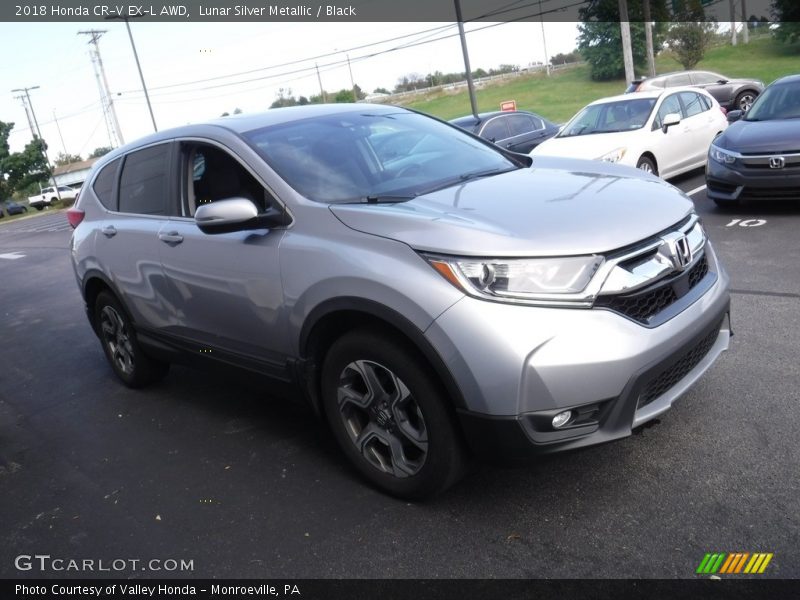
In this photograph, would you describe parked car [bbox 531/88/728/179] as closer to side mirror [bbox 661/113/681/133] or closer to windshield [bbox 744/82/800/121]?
side mirror [bbox 661/113/681/133]

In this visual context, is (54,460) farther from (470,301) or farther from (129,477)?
(470,301)

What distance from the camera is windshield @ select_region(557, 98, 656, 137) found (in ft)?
35.0

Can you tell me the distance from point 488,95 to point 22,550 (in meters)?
67.9

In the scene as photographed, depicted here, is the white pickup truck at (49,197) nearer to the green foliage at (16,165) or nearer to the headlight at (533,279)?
the green foliage at (16,165)

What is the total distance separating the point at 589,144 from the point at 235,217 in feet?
25.0

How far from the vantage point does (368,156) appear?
407 cm

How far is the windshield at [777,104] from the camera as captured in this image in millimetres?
8789

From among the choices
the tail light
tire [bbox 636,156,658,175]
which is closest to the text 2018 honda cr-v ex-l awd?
the tail light

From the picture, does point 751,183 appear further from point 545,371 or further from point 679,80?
point 679,80

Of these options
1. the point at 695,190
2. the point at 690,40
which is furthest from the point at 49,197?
the point at 695,190

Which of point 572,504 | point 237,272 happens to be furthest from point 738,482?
point 237,272

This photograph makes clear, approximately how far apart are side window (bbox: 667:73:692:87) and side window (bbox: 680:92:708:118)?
37.5 feet

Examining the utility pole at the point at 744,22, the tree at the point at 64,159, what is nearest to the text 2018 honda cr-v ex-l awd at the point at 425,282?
the utility pole at the point at 744,22

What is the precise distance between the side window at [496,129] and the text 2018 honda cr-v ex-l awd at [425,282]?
32.0 ft
